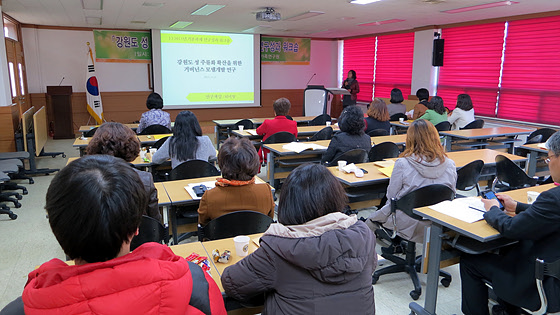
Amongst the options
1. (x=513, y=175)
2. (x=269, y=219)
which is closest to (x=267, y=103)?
(x=513, y=175)

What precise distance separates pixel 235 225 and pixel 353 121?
215cm

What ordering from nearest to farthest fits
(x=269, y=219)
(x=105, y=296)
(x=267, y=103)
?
(x=105, y=296), (x=269, y=219), (x=267, y=103)

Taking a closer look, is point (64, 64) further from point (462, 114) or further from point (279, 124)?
point (462, 114)

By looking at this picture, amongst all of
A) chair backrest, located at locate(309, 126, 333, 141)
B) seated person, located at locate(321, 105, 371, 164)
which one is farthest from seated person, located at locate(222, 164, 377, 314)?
chair backrest, located at locate(309, 126, 333, 141)

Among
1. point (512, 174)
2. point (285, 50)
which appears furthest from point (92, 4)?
point (512, 174)

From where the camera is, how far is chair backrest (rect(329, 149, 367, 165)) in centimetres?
384

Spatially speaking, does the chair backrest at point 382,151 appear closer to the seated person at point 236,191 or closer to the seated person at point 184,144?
the seated person at point 184,144

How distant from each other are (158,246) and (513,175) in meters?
3.63

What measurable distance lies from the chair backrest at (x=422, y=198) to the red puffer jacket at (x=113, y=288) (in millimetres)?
2044

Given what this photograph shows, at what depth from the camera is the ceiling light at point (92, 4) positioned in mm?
6000

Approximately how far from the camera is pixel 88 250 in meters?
0.90

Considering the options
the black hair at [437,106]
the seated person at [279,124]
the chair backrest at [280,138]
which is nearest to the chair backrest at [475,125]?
the black hair at [437,106]

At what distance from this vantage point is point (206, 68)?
10281mm

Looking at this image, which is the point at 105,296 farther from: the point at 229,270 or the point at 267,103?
the point at 267,103
